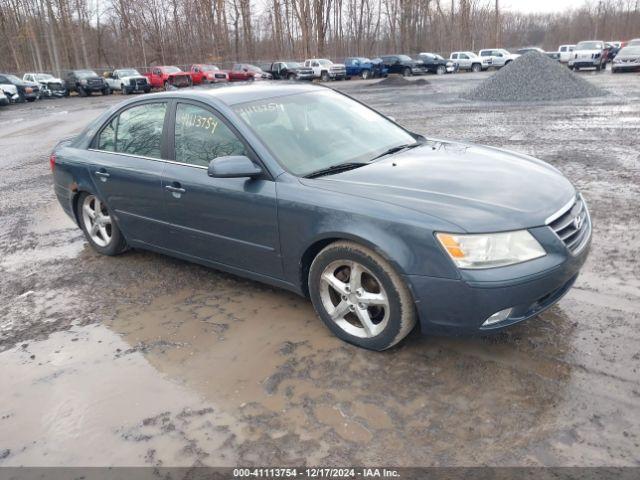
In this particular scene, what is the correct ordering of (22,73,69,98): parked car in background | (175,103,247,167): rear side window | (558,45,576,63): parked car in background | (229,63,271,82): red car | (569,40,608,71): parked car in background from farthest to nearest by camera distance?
(558,45,576,63): parked car in background
(229,63,271,82): red car
(22,73,69,98): parked car in background
(569,40,608,71): parked car in background
(175,103,247,167): rear side window

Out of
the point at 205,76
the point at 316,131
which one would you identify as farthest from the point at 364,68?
the point at 316,131

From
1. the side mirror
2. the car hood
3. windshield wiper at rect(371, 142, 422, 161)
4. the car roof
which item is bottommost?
the car hood

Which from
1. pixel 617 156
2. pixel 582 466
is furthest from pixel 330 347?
pixel 617 156

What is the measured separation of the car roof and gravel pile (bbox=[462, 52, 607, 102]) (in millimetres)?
16294

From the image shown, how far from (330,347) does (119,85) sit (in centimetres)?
3660

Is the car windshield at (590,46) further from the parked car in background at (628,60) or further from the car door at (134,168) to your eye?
the car door at (134,168)

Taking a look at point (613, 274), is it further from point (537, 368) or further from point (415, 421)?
point (415, 421)

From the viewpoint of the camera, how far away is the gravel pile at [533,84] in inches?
741

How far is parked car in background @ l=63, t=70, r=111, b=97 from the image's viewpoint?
117ft

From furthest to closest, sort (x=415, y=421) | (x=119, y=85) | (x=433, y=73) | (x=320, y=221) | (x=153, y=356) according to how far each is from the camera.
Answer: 1. (x=433, y=73)
2. (x=119, y=85)
3. (x=153, y=356)
4. (x=320, y=221)
5. (x=415, y=421)

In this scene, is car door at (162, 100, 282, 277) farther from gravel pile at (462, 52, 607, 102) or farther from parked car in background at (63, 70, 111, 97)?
parked car in background at (63, 70, 111, 97)

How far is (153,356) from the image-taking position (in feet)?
11.7

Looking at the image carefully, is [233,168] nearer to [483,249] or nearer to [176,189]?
[176,189]

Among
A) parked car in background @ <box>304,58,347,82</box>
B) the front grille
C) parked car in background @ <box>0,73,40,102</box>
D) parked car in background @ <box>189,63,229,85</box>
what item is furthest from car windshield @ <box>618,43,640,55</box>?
parked car in background @ <box>0,73,40,102</box>
